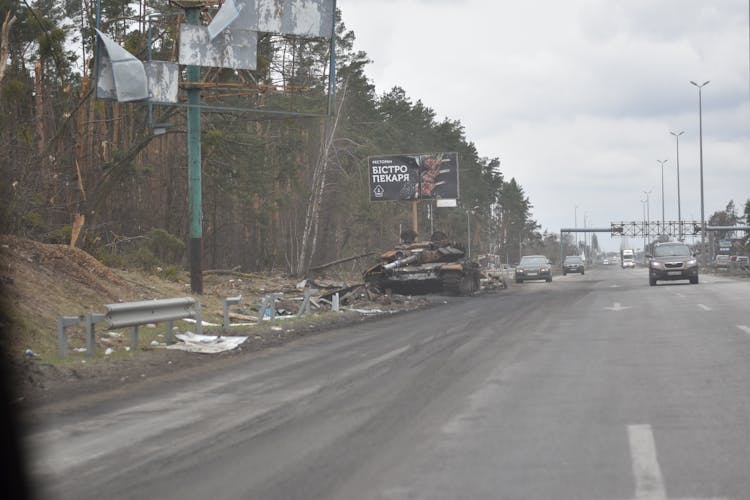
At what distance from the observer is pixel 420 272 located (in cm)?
3306

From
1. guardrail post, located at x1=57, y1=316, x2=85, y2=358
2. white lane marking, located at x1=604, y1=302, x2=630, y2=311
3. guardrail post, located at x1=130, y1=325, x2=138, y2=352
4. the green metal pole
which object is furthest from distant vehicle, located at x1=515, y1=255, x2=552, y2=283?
guardrail post, located at x1=57, y1=316, x2=85, y2=358

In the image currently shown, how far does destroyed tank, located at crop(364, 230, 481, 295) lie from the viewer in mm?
32969

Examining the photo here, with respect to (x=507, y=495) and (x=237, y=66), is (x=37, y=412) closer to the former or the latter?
(x=507, y=495)

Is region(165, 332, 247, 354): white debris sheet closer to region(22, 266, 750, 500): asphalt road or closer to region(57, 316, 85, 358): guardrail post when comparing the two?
region(22, 266, 750, 500): asphalt road

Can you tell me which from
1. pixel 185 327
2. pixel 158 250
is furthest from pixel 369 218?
pixel 185 327

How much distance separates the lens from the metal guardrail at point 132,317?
12.6m

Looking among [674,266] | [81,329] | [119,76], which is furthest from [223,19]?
[674,266]

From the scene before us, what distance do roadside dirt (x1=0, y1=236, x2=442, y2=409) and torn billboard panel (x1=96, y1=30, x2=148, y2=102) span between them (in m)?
3.86

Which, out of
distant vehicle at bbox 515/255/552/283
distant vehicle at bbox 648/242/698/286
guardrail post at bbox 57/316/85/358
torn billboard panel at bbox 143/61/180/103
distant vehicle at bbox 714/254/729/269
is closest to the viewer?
guardrail post at bbox 57/316/85/358

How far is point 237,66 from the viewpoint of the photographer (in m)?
22.2

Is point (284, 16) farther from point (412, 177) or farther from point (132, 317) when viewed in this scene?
point (412, 177)

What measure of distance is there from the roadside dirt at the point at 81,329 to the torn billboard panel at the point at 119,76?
3861mm

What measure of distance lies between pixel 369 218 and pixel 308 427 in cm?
5028

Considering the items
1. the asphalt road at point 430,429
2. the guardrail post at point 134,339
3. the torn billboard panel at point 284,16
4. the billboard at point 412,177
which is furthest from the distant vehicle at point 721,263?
the guardrail post at point 134,339
